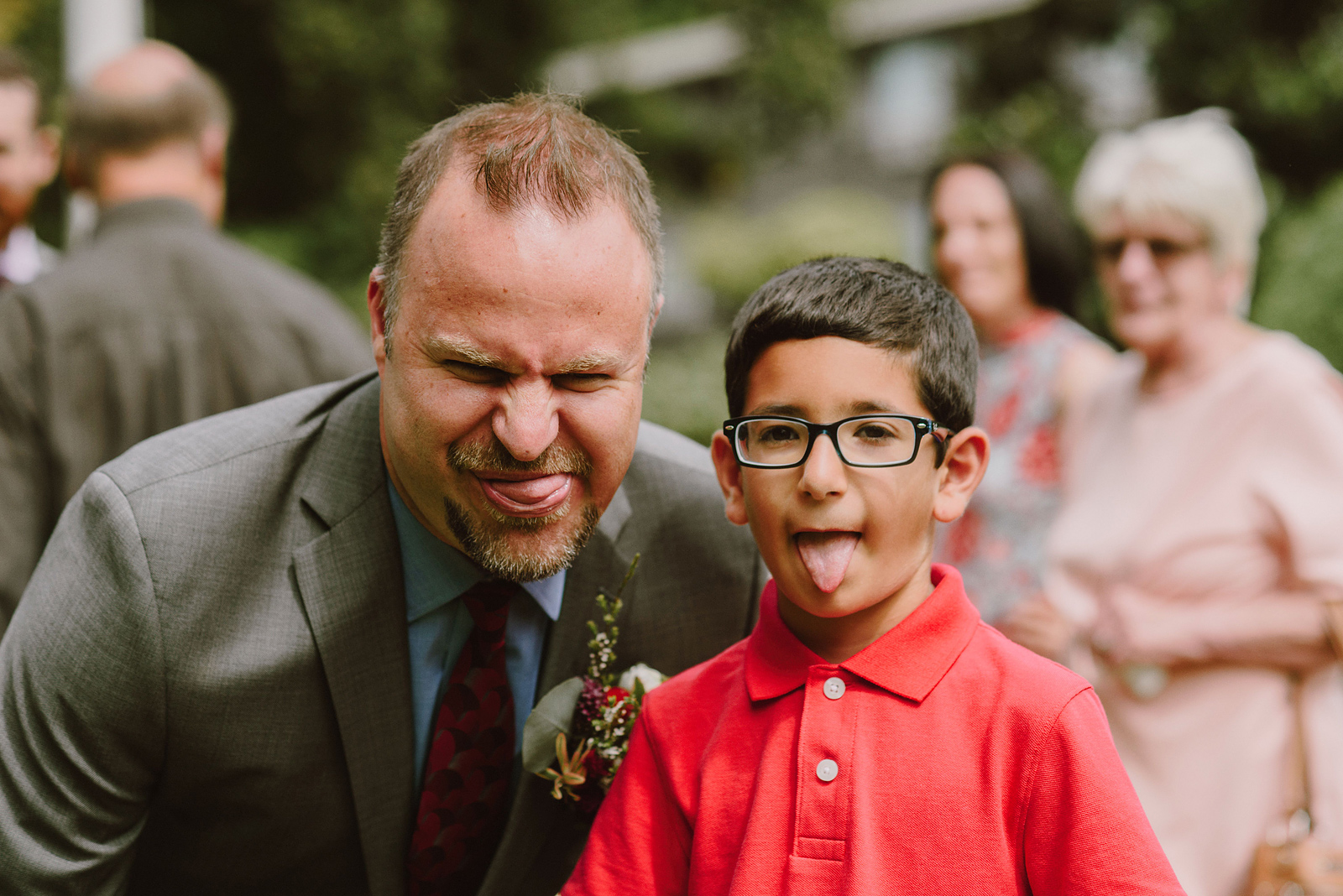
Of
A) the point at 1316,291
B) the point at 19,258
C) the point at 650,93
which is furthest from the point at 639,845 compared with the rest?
the point at 650,93

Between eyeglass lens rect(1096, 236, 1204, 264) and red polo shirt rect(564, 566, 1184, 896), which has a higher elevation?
eyeglass lens rect(1096, 236, 1204, 264)

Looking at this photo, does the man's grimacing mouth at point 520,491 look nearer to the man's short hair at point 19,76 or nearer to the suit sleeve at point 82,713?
the suit sleeve at point 82,713

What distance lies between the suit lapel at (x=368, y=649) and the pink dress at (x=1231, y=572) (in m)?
2.23

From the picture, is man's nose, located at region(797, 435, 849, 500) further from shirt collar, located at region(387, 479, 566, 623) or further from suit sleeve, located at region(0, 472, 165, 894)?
suit sleeve, located at region(0, 472, 165, 894)

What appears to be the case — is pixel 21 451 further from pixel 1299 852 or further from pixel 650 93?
pixel 650 93

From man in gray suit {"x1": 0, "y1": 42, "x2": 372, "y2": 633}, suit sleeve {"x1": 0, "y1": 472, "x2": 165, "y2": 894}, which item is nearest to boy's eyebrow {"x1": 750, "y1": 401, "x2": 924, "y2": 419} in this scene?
suit sleeve {"x1": 0, "y1": 472, "x2": 165, "y2": 894}

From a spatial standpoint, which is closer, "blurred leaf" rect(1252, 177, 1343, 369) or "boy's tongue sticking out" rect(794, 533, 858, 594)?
"boy's tongue sticking out" rect(794, 533, 858, 594)

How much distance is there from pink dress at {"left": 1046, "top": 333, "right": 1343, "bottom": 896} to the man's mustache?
2.14 m

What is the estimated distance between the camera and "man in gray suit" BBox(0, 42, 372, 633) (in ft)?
11.8

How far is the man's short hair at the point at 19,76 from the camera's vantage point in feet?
14.8

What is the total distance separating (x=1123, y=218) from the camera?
3.67m

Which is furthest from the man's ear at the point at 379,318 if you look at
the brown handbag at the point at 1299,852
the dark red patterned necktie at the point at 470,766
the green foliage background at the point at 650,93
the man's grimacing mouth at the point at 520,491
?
the green foliage background at the point at 650,93

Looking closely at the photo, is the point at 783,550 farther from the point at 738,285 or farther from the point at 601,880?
the point at 738,285

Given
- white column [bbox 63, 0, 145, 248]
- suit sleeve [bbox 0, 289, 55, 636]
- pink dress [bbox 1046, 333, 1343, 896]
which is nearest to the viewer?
pink dress [bbox 1046, 333, 1343, 896]
